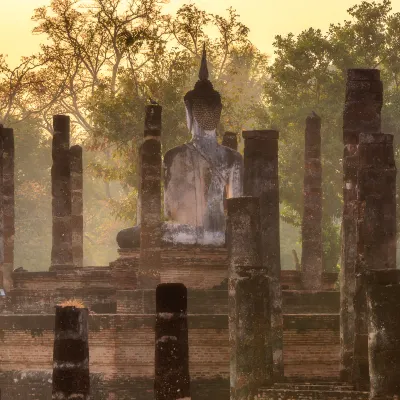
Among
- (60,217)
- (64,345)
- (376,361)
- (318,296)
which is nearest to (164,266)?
(318,296)

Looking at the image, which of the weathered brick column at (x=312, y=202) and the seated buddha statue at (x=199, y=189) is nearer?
the seated buddha statue at (x=199, y=189)

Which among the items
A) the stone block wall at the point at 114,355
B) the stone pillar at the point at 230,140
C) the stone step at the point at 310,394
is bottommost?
the stone step at the point at 310,394

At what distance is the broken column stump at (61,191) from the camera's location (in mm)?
26297

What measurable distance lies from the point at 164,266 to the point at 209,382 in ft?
12.0

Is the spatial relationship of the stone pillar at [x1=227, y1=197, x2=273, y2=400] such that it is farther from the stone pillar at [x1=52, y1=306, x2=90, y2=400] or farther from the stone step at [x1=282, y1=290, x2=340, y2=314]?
the stone step at [x1=282, y1=290, x2=340, y2=314]

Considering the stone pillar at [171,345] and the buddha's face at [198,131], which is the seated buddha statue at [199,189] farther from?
the stone pillar at [171,345]

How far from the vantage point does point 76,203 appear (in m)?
29.3

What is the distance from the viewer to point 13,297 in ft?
77.2

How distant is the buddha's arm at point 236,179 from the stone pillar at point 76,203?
7.69m

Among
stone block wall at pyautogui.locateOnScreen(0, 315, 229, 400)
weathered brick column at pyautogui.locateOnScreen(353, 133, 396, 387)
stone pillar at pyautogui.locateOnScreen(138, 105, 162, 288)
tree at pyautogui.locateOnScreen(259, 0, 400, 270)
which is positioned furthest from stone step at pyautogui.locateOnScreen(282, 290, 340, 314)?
tree at pyautogui.locateOnScreen(259, 0, 400, 270)

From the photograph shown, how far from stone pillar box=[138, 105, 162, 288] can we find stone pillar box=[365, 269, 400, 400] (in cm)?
833

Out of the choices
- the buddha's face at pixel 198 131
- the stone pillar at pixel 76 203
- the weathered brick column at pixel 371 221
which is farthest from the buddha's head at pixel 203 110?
the stone pillar at pixel 76 203

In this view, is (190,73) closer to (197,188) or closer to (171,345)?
(197,188)

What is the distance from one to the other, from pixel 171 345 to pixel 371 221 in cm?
427
